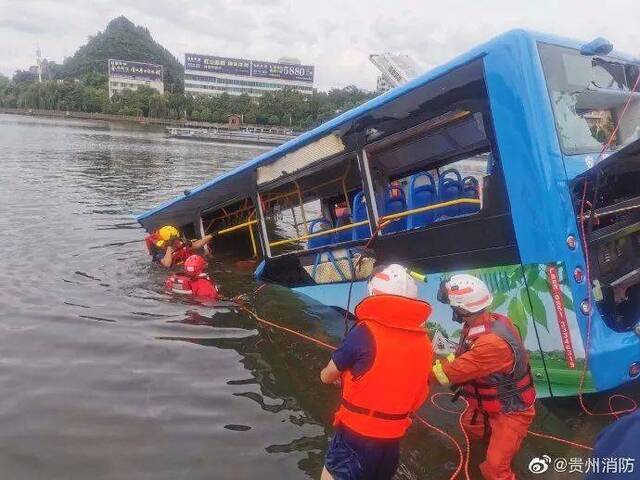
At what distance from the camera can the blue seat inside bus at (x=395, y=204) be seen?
20.1 ft

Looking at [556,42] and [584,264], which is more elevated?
[556,42]

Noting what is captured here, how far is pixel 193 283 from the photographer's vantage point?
8.30 meters

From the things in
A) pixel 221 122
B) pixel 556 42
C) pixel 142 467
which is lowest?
pixel 142 467

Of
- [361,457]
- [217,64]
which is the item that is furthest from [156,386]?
[217,64]

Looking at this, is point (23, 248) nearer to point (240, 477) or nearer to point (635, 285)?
point (240, 477)

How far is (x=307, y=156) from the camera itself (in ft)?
21.3

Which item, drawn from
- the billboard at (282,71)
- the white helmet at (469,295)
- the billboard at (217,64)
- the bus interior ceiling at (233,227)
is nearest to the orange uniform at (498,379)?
the white helmet at (469,295)

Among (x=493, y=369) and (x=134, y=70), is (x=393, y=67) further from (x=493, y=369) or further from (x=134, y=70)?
(x=134, y=70)

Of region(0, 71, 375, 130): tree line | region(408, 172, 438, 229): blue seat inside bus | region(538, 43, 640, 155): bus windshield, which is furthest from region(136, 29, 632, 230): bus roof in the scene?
region(0, 71, 375, 130): tree line

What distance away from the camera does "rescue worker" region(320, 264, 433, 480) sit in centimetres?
317

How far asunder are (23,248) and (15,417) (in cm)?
658

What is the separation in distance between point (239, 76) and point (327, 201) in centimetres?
12021

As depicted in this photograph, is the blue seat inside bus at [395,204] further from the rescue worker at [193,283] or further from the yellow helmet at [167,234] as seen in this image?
the yellow helmet at [167,234]

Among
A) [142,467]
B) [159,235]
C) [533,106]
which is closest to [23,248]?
[159,235]
